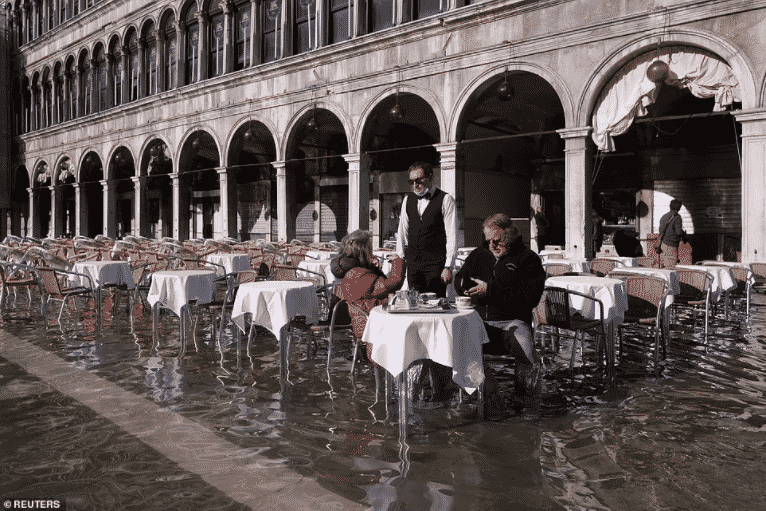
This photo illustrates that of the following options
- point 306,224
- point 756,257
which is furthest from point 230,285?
point 306,224

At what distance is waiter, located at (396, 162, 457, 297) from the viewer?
17.0 feet

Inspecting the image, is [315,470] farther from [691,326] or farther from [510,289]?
[691,326]

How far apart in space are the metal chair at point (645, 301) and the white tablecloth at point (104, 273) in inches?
265

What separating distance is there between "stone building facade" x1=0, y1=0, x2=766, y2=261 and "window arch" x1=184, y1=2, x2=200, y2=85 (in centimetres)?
6

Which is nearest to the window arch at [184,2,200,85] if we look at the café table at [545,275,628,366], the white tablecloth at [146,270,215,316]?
the white tablecloth at [146,270,215,316]

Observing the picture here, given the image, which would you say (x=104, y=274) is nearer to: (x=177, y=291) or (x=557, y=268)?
(x=177, y=291)

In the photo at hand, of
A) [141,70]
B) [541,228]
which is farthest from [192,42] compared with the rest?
[541,228]

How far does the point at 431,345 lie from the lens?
3.99 metres

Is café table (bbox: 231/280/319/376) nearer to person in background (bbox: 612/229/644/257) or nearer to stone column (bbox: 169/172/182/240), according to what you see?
person in background (bbox: 612/229/644/257)

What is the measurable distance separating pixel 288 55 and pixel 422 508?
16406mm

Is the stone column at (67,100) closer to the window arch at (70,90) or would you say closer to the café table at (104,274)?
the window arch at (70,90)

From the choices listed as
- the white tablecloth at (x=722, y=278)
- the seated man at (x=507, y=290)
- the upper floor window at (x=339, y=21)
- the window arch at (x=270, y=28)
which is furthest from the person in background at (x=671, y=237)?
the window arch at (x=270, y=28)

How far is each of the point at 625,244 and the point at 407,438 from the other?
44.5 ft

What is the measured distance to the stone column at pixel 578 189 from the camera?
11.9 meters
